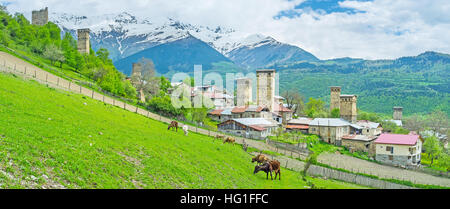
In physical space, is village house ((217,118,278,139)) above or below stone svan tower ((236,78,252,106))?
below

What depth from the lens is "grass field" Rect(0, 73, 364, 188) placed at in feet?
39.3

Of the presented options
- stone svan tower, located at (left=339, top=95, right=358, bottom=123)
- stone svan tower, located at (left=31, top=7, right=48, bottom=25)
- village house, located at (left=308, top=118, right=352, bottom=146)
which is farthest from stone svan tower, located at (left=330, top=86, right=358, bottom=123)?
stone svan tower, located at (left=31, top=7, right=48, bottom=25)

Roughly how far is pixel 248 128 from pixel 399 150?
85.8 feet

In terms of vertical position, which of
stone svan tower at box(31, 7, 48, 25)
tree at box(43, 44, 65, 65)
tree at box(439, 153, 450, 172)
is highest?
stone svan tower at box(31, 7, 48, 25)

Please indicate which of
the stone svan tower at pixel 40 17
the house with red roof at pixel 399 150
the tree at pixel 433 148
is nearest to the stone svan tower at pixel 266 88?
the house with red roof at pixel 399 150

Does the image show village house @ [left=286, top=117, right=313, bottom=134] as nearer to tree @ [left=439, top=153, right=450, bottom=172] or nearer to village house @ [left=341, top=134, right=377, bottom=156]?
village house @ [left=341, top=134, right=377, bottom=156]

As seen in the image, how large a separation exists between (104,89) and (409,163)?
54205 millimetres

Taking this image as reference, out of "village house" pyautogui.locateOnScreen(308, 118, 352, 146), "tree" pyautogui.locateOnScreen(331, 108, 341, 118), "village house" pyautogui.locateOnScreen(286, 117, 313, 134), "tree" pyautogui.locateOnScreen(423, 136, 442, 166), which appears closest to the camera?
"tree" pyautogui.locateOnScreen(423, 136, 442, 166)

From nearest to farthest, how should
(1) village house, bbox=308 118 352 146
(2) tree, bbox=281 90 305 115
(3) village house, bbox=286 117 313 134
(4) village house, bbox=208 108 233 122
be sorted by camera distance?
(1) village house, bbox=308 118 352 146 < (3) village house, bbox=286 117 313 134 < (4) village house, bbox=208 108 233 122 < (2) tree, bbox=281 90 305 115

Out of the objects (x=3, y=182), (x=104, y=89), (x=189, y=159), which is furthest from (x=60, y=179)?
(x=104, y=89)

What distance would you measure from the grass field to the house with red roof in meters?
39.6

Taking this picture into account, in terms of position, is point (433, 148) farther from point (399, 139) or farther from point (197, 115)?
point (197, 115)

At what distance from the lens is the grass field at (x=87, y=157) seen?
39.3 ft
